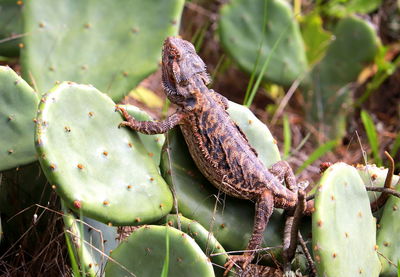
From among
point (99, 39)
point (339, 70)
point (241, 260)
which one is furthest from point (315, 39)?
point (241, 260)

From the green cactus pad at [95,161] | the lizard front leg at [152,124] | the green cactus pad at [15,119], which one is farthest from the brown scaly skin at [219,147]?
the green cactus pad at [15,119]

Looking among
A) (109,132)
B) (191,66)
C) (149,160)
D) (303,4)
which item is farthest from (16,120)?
(303,4)

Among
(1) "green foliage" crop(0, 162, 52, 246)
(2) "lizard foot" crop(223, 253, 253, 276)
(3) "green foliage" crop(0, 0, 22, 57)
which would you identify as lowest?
(1) "green foliage" crop(0, 162, 52, 246)

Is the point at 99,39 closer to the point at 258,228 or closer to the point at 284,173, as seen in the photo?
the point at 284,173

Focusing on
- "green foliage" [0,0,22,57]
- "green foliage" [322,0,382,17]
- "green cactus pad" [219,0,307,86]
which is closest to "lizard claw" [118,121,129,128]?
"green foliage" [0,0,22,57]

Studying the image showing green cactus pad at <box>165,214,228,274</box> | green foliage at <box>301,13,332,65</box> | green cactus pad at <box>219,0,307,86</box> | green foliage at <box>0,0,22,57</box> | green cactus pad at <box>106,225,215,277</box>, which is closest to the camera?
green cactus pad at <box>106,225,215,277</box>

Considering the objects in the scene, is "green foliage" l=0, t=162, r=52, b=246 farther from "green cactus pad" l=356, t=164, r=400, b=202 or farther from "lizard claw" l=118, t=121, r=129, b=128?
"green cactus pad" l=356, t=164, r=400, b=202
